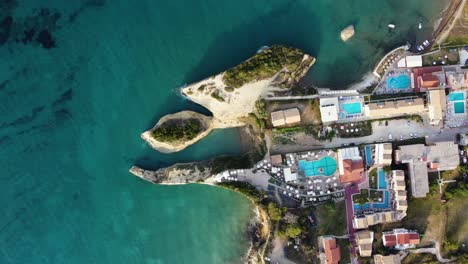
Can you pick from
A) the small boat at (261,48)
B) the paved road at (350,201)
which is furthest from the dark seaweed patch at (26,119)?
the paved road at (350,201)

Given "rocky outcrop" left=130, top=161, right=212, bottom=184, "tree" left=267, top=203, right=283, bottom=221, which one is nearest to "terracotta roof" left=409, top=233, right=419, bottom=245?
"tree" left=267, top=203, right=283, bottom=221

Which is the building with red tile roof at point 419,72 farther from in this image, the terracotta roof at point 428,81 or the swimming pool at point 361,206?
the swimming pool at point 361,206

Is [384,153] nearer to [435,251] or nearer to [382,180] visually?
[382,180]

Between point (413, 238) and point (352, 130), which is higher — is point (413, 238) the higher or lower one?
the lower one

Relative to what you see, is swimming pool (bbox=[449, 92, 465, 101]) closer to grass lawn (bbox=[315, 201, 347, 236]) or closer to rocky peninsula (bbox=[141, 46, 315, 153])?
rocky peninsula (bbox=[141, 46, 315, 153])

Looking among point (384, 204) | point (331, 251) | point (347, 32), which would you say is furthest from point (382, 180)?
point (347, 32)

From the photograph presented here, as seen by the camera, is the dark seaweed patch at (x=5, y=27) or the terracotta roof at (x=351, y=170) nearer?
the terracotta roof at (x=351, y=170)

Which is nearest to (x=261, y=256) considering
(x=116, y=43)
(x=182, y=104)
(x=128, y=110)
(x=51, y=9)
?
(x=182, y=104)
